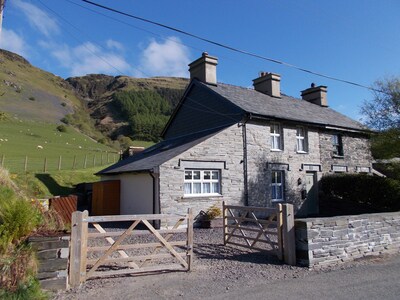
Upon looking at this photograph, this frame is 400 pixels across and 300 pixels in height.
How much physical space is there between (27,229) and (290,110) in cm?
1775

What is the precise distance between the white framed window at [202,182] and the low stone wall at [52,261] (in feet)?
31.4

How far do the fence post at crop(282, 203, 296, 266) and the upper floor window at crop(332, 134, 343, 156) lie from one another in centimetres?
1528

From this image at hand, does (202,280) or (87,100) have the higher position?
(87,100)

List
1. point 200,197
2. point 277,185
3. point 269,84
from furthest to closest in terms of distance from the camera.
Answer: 1. point 269,84
2. point 277,185
3. point 200,197

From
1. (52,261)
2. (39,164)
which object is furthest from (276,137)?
(39,164)

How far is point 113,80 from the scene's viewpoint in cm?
17400

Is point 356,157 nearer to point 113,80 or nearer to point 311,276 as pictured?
point 311,276

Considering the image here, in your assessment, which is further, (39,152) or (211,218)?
(39,152)

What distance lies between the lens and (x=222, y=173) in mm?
16812

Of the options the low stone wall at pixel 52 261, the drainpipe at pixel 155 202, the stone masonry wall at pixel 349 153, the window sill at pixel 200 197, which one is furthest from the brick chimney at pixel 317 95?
the low stone wall at pixel 52 261

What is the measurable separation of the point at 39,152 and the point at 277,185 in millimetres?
27214

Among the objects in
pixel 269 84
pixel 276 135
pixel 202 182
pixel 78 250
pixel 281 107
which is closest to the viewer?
pixel 78 250

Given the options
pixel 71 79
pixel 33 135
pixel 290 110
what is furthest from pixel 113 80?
pixel 290 110

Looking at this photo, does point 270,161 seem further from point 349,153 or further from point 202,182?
point 349,153
